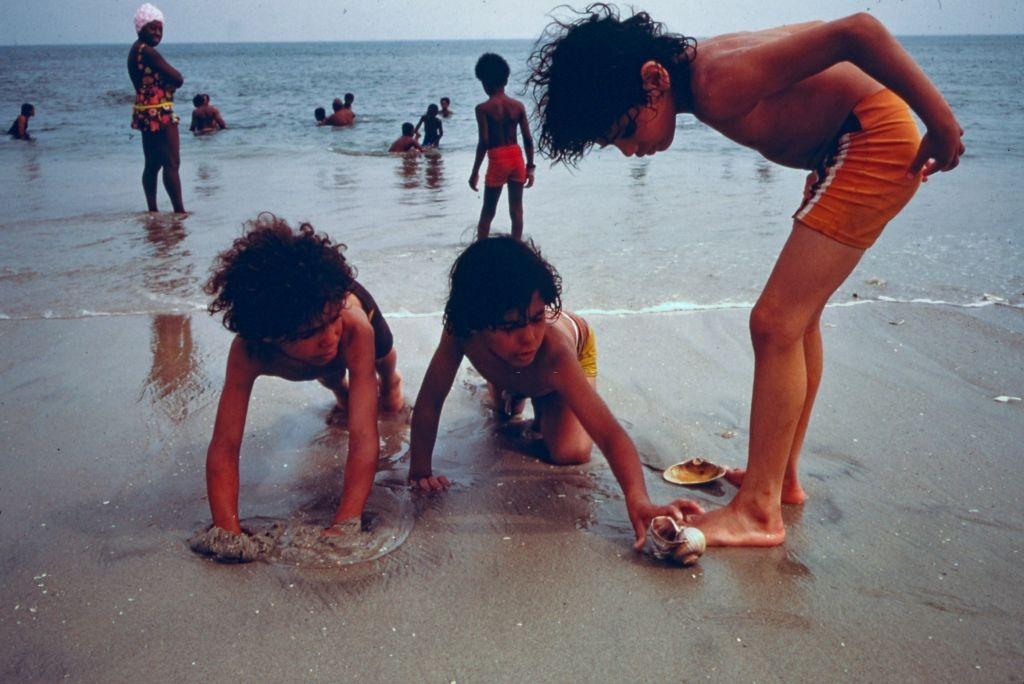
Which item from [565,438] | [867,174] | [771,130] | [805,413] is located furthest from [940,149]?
[565,438]

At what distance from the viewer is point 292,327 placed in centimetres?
247

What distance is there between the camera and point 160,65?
7.38 m

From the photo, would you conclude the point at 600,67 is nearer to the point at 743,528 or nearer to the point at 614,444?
the point at 614,444

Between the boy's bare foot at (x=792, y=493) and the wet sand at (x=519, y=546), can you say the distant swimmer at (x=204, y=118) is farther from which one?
the boy's bare foot at (x=792, y=493)

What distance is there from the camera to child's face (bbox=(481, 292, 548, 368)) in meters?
2.56

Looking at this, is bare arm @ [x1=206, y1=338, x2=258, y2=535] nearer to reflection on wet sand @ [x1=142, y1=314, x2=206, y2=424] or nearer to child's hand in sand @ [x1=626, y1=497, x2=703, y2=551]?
reflection on wet sand @ [x1=142, y1=314, x2=206, y2=424]

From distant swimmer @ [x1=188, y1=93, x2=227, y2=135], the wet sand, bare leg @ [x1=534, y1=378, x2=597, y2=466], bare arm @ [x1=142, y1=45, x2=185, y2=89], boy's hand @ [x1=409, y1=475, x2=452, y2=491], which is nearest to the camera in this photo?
the wet sand

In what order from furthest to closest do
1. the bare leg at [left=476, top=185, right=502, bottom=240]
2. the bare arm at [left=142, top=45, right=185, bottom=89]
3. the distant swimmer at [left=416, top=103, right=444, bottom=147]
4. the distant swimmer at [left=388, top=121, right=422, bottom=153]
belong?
the distant swimmer at [left=416, top=103, right=444, bottom=147]
the distant swimmer at [left=388, top=121, right=422, bottom=153]
the bare arm at [left=142, top=45, right=185, bottom=89]
the bare leg at [left=476, top=185, right=502, bottom=240]

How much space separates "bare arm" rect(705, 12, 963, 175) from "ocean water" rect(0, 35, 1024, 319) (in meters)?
2.05

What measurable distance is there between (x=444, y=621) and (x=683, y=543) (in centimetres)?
67

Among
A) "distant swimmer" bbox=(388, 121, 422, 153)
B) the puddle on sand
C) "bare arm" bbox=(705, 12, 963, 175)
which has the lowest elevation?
the puddle on sand

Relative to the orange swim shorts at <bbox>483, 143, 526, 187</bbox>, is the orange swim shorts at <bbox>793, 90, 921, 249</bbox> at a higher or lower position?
higher

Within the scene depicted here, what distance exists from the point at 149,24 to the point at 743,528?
278 inches

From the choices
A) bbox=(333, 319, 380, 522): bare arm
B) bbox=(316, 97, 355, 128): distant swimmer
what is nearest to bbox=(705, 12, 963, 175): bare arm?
bbox=(333, 319, 380, 522): bare arm
